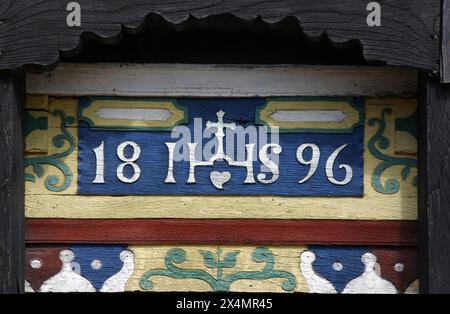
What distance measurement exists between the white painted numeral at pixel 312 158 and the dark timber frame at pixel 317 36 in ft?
1.54

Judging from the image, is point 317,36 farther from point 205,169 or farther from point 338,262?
point 338,262

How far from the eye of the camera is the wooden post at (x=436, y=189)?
12.6 feet

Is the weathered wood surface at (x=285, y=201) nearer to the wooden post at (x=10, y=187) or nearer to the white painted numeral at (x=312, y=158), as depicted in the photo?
the white painted numeral at (x=312, y=158)

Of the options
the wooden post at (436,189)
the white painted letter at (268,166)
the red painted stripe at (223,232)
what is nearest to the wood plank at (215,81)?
the white painted letter at (268,166)

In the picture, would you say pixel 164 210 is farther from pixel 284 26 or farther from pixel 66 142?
pixel 284 26

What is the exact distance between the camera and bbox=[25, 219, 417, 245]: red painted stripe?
4125 mm

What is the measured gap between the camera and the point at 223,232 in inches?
163

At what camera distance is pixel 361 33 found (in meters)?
3.85

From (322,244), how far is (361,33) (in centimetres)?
86

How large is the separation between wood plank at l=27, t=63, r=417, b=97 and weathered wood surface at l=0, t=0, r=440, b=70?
0.32m

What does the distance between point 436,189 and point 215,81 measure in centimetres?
99

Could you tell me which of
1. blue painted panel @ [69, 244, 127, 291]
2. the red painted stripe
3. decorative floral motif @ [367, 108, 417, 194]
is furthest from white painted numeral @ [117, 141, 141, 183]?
decorative floral motif @ [367, 108, 417, 194]

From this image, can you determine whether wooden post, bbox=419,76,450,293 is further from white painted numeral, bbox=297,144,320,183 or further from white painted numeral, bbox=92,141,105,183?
white painted numeral, bbox=92,141,105,183

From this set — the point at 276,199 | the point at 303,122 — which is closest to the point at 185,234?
the point at 276,199
